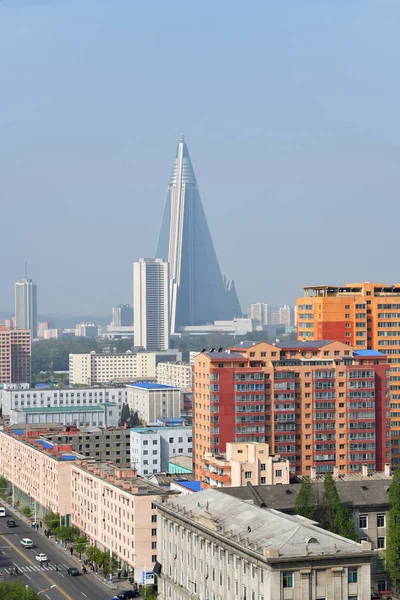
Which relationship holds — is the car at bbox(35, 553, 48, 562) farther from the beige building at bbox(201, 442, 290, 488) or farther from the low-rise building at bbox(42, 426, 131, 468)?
the low-rise building at bbox(42, 426, 131, 468)

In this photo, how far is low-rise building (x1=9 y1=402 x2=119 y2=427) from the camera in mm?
87438

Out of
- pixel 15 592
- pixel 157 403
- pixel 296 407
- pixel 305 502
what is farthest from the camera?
pixel 157 403

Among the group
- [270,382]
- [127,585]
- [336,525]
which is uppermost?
[270,382]

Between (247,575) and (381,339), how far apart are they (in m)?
34.7

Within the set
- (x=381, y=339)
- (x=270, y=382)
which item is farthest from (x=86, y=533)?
(x=381, y=339)

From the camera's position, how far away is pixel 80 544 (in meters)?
52.1

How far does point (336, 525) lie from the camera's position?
4125 centimetres

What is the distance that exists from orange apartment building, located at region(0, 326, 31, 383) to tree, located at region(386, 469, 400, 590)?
352ft

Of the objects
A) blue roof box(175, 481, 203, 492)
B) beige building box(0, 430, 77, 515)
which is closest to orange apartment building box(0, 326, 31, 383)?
beige building box(0, 430, 77, 515)

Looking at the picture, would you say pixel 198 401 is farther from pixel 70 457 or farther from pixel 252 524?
pixel 252 524

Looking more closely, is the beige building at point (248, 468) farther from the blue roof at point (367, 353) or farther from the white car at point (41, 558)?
the blue roof at point (367, 353)

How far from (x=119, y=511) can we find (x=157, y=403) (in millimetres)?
53501

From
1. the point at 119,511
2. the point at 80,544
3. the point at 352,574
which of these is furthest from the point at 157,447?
the point at 352,574

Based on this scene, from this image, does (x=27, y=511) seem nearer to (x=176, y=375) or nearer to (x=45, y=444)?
(x=45, y=444)
